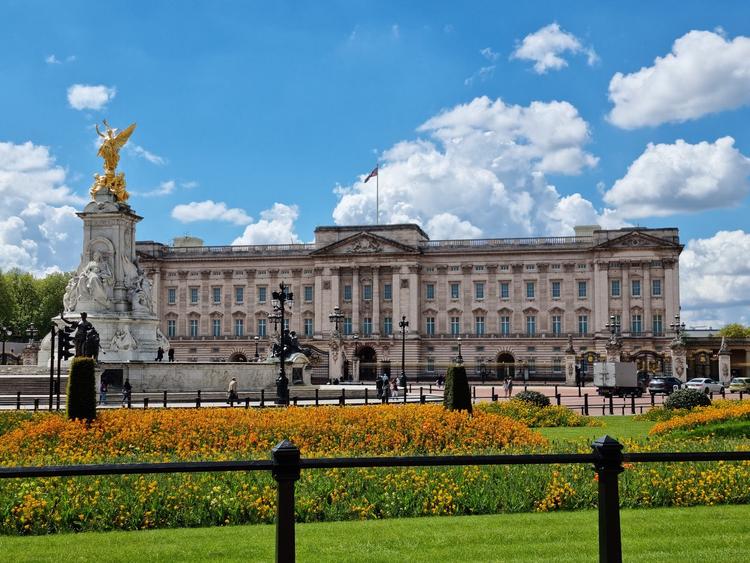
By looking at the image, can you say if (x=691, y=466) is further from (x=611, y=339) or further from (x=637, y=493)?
(x=611, y=339)

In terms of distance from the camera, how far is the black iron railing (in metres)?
5.11

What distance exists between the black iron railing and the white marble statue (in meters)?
40.8

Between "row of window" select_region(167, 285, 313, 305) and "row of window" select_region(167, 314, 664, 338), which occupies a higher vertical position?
"row of window" select_region(167, 285, 313, 305)

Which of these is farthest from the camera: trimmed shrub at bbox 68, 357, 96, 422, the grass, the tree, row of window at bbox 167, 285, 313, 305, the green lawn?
the tree

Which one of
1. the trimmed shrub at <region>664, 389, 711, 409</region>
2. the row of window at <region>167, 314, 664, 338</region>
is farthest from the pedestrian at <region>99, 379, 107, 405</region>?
the row of window at <region>167, 314, 664, 338</region>

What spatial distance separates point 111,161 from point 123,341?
32.9 feet

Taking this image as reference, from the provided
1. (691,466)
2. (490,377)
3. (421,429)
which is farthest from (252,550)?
(490,377)

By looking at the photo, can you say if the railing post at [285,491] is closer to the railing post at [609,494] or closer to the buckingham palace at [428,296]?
the railing post at [609,494]

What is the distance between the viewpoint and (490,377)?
90625mm

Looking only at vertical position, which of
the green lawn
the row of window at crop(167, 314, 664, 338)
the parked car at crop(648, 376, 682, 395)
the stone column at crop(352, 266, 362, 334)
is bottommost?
the parked car at crop(648, 376, 682, 395)

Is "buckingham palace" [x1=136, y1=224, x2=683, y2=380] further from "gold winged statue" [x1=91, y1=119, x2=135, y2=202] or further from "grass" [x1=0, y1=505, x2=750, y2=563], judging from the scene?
"grass" [x1=0, y1=505, x2=750, y2=563]

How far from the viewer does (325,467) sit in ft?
17.5

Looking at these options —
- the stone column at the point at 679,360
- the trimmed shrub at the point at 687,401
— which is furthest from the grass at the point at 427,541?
the stone column at the point at 679,360

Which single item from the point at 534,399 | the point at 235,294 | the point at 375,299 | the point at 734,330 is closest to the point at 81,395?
the point at 534,399
